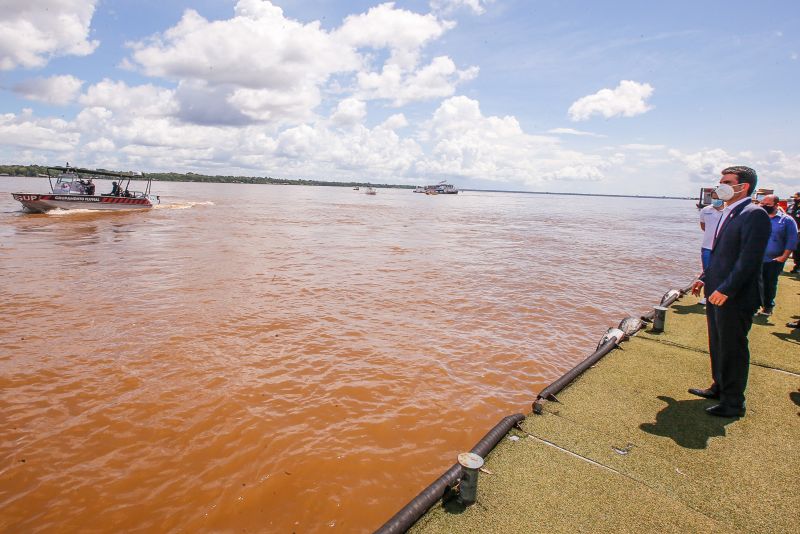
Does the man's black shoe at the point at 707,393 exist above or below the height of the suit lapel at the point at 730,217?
below

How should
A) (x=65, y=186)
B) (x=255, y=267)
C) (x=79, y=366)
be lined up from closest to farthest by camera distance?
(x=79, y=366) → (x=255, y=267) → (x=65, y=186)

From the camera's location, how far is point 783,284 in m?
11.4

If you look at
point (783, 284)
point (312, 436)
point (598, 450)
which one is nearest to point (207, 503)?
point (312, 436)

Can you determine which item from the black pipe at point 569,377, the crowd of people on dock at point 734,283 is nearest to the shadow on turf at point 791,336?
the black pipe at point 569,377

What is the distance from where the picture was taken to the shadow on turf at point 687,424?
12.9ft

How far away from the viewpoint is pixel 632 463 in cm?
360

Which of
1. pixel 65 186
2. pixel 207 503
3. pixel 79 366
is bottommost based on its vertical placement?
pixel 207 503

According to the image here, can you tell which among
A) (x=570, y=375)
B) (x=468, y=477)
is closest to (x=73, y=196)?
(x=570, y=375)

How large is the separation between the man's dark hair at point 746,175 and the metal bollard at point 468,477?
4066mm

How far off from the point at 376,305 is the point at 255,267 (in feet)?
20.6

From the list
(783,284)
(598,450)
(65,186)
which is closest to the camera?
(598,450)

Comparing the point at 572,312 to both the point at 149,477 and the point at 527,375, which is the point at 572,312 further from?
the point at 149,477

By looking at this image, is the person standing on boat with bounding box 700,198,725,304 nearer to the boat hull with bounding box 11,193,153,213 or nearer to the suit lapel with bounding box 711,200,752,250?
the suit lapel with bounding box 711,200,752,250

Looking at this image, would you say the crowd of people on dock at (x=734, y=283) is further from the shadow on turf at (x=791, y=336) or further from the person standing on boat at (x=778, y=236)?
the person standing on boat at (x=778, y=236)
